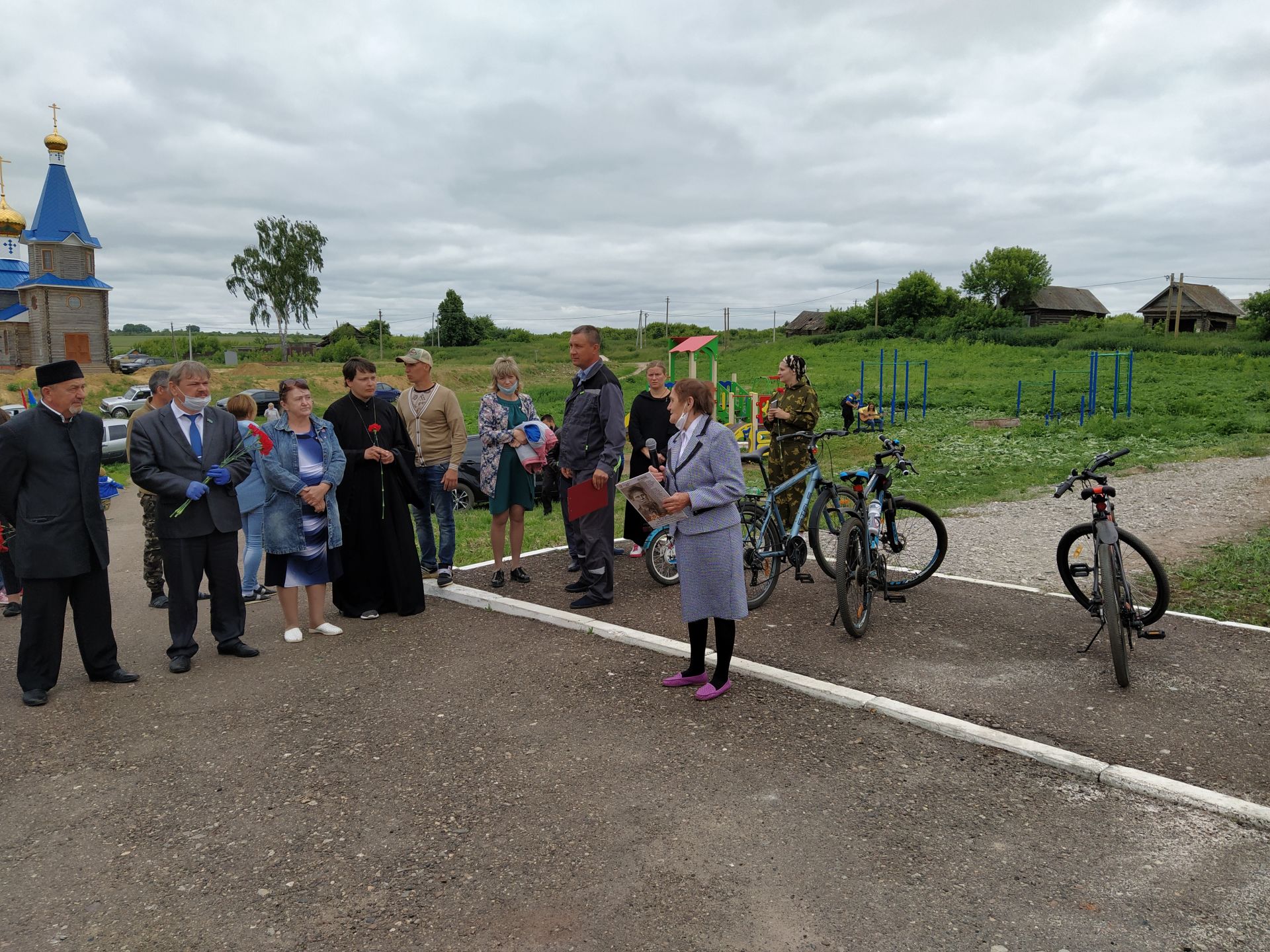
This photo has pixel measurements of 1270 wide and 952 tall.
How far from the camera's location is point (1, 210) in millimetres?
50969

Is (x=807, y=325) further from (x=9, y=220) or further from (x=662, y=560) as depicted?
(x=662, y=560)

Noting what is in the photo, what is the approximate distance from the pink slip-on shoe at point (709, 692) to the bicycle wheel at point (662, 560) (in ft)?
7.84

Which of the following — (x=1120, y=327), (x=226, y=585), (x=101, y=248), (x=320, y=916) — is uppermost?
(x=101, y=248)

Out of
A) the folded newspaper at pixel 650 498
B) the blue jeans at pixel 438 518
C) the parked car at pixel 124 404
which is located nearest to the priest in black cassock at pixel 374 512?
the blue jeans at pixel 438 518

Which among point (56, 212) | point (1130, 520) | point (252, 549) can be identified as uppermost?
point (56, 212)

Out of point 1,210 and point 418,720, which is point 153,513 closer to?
point 418,720

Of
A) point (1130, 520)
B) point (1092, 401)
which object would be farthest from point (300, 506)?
point (1092, 401)

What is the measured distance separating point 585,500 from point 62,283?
53.7 metres

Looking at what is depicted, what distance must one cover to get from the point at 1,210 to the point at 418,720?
6051 cm

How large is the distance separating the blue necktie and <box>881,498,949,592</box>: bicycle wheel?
188 inches

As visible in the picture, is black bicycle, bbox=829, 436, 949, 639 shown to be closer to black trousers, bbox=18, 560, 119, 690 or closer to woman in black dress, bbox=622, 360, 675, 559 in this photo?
woman in black dress, bbox=622, 360, 675, 559

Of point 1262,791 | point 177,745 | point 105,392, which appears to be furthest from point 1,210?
point 1262,791

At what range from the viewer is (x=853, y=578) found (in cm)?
581

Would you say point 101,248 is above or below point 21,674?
above
